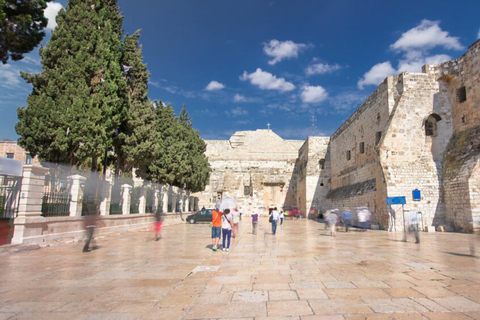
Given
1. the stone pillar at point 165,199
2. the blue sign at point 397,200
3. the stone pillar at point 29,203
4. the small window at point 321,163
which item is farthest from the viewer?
the small window at point 321,163

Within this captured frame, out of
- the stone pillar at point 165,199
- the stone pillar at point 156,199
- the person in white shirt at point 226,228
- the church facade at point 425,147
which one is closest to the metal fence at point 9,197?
the person in white shirt at point 226,228

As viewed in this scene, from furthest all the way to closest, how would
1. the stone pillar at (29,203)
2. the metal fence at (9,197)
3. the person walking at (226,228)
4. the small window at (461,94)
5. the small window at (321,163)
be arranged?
the small window at (321,163)
the small window at (461,94)
the metal fence at (9,197)
the stone pillar at (29,203)
the person walking at (226,228)

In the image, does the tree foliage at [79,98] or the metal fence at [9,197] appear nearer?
the metal fence at [9,197]

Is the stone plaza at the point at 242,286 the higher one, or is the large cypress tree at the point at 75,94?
the large cypress tree at the point at 75,94

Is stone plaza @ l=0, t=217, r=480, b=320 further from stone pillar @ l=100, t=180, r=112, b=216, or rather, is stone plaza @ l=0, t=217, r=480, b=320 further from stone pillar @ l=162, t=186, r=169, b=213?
stone pillar @ l=162, t=186, r=169, b=213

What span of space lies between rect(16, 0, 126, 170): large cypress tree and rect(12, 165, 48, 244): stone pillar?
2.25 metres

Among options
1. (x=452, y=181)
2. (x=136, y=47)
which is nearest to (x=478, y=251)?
(x=452, y=181)

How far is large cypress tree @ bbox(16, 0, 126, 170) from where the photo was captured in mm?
11203

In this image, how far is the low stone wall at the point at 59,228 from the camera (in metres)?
8.62

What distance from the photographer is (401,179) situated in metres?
15.7

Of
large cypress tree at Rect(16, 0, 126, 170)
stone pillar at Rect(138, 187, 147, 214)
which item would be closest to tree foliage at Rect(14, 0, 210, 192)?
large cypress tree at Rect(16, 0, 126, 170)

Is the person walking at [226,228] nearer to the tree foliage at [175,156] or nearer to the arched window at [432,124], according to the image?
the tree foliage at [175,156]

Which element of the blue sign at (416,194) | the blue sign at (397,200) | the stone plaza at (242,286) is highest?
the blue sign at (416,194)

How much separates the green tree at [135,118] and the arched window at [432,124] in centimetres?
1498
